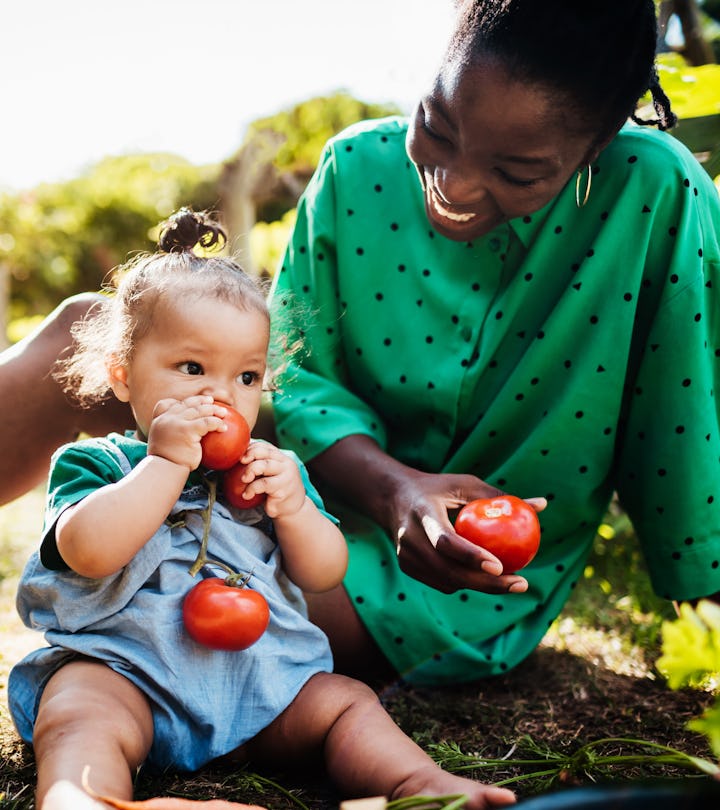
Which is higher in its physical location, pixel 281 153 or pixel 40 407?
pixel 40 407

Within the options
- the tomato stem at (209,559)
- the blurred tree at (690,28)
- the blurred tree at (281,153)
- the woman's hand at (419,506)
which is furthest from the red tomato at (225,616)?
the blurred tree at (281,153)

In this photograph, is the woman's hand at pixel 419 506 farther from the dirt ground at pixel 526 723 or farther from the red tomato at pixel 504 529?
the dirt ground at pixel 526 723

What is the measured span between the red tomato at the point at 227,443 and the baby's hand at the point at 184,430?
0.02 metres

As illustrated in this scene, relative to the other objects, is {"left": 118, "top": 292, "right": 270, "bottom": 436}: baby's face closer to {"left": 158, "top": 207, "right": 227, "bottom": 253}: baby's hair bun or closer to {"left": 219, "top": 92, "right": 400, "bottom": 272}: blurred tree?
{"left": 158, "top": 207, "right": 227, "bottom": 253}: baby's hair bun

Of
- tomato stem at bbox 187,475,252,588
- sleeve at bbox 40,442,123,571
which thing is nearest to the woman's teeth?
tomato stem at bbox 187,475,252,588

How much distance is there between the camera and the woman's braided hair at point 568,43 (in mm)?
1662

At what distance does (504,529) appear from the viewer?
1652 mm

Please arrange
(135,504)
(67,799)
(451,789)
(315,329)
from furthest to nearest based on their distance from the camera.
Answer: (315,329), (135,504), (451,789), (67,799)

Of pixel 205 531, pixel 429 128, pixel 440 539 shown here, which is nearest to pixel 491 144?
pixel 429 128

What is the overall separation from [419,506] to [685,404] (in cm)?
65

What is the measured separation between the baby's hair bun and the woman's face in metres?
0.48

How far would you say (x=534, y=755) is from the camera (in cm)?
181

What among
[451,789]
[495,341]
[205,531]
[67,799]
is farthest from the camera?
[495,341]

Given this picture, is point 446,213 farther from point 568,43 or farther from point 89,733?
point 89,733
